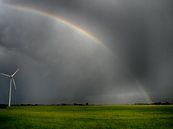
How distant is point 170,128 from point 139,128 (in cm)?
364

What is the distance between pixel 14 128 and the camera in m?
33.3

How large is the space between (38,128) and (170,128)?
15586mm

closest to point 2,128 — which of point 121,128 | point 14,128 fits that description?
point 14,128

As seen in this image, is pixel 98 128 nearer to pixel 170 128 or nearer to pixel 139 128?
pixel 139 128

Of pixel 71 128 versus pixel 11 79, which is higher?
pixel 11 79

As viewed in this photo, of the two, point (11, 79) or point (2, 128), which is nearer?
point (2, 128)

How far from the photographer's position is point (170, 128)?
3475cm

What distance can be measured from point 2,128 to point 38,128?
406 cm

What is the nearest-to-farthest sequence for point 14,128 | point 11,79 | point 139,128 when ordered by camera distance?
point 14,128 < point 139,128 < point 11,79

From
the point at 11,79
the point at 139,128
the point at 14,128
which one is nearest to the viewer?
the point at 14,128

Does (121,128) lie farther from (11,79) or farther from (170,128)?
(11,79)

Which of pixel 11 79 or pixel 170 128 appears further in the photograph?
pixel 11 79

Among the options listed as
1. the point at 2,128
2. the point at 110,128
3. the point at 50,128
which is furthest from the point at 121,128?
the point at 2,128

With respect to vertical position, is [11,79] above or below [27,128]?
above
